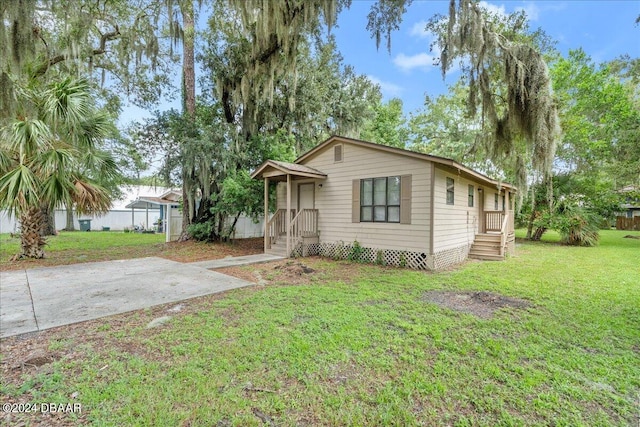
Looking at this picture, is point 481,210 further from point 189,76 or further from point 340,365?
point 189,76

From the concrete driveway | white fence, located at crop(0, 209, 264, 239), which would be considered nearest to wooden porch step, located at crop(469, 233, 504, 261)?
the concrete driveway

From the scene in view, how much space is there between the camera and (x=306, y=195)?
10.3 m

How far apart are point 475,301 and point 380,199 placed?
13.2ft

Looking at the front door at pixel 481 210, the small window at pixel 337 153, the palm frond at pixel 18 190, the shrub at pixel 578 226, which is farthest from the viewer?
the shrub at pixel 578 226

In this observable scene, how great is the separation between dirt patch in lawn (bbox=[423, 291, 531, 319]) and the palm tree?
8168 mm

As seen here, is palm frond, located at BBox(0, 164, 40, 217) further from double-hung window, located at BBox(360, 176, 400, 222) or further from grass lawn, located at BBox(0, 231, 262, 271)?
double-hung window, located at BBox(360, 176, 400, 222)

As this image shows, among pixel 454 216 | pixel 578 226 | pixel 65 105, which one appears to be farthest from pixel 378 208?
pixel 578 226

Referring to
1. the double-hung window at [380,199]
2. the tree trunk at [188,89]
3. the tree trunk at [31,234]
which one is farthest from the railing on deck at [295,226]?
the tree trunk at [31,234]

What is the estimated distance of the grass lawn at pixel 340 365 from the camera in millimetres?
2168

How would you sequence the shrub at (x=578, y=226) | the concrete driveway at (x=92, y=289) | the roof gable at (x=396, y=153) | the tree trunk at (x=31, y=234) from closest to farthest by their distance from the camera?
the concrete driveway at (x=92, y=289) → the roof gable at (x=396, y=153) → the tree trunk at (x=31, y=234) → the shrub at (x=578, y=226)

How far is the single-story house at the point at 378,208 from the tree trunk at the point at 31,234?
19.4 ft

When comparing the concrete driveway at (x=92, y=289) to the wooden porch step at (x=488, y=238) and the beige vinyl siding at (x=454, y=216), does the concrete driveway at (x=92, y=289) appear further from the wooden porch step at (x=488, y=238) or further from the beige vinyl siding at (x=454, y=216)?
the wooden porch step at (x=488, y=238)

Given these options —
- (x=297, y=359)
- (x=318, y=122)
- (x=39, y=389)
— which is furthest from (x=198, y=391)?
(x=318, y=122)

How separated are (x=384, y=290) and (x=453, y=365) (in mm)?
2696
